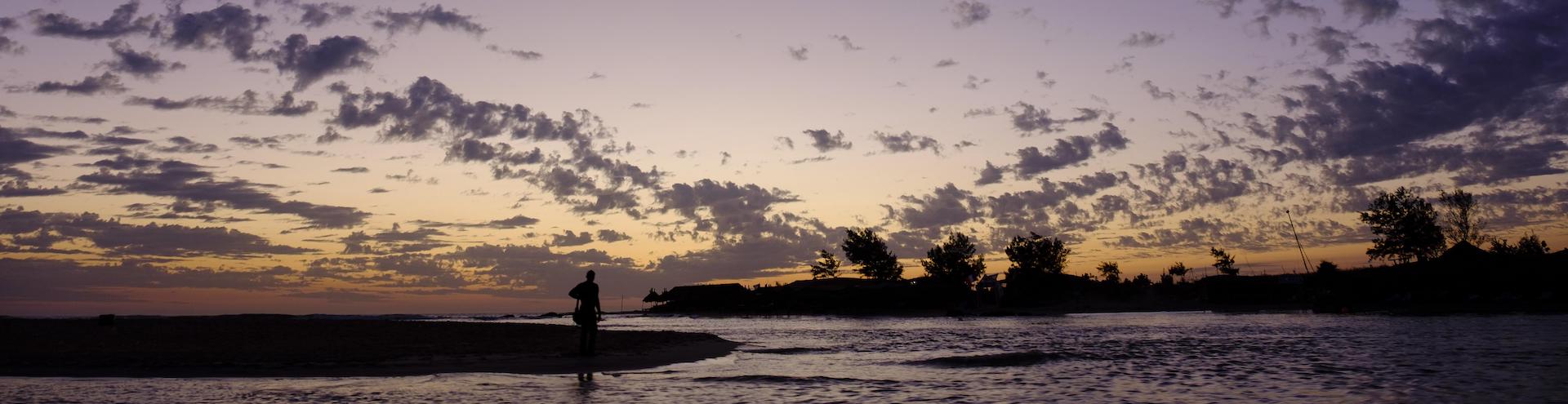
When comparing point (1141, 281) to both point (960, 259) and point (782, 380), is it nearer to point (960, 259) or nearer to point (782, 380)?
point (960, 259)

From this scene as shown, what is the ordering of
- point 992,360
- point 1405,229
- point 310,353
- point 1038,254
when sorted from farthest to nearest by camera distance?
1. point 1038,254
2. point 1405,229
3. point 992,360
4. point 310,353

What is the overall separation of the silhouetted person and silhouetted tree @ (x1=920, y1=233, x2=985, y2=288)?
10830 cm

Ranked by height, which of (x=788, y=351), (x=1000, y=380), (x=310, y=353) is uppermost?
(x=310, y=353)

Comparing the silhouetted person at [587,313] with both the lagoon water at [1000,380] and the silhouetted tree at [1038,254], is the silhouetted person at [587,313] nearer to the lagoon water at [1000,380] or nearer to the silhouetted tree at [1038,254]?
Answer: the lagoon water at [1000,380]

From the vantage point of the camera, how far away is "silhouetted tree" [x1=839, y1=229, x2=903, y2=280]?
132m

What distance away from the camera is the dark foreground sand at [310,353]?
16.4 m

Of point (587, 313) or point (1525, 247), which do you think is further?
point (1525, 247)

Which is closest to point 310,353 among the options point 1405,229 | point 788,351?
point 788,351

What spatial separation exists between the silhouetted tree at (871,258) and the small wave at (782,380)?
115m

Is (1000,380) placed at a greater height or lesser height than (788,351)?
lesser

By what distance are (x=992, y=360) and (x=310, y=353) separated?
16603 millimetres

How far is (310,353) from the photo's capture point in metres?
19.7

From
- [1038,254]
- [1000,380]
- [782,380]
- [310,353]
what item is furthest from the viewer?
[1038,254]

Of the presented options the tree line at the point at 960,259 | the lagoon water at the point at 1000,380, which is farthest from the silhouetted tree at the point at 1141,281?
the lagoon water at the point at 1000,380
